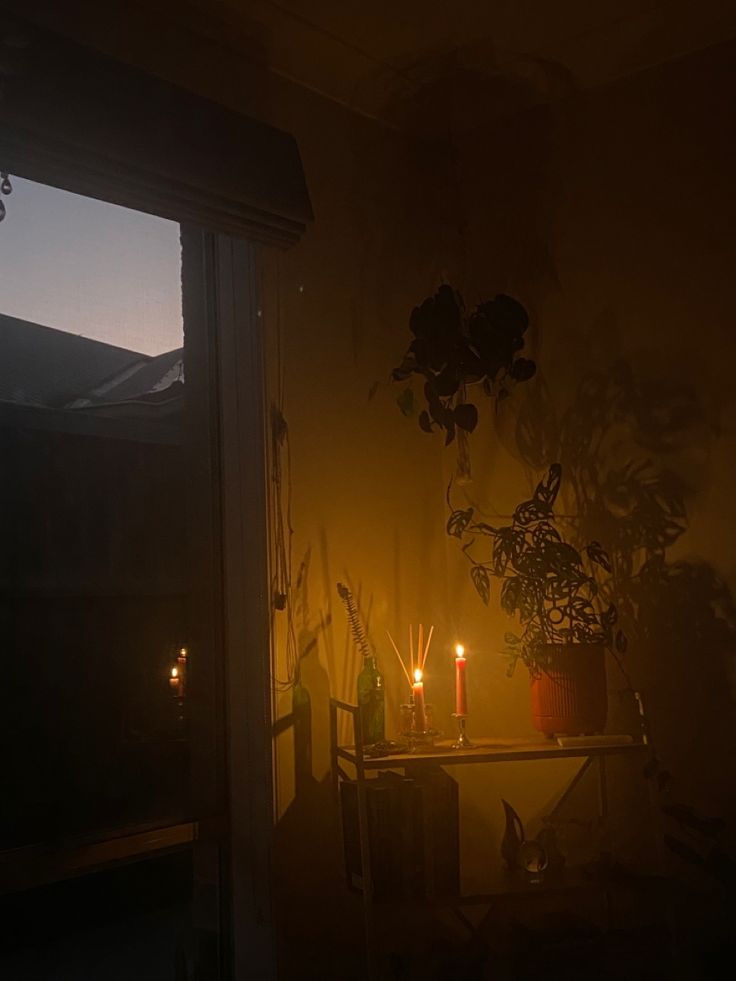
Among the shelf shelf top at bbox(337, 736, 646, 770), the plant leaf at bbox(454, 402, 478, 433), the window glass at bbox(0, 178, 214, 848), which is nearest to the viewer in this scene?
the window glass at bbox(0, 178, 214, 848)

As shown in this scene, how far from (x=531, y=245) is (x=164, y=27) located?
3.64ft

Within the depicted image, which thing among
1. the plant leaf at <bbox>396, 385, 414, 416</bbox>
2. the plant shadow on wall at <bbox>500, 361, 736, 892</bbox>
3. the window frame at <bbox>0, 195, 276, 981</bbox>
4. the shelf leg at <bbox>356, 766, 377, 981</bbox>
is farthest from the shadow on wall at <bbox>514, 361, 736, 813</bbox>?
the window frame at <bbox>0, 195, 276, 981</bbox>

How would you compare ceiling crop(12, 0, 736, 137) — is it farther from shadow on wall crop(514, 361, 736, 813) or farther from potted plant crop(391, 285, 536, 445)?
shadow on wall crop(514, 361, 736, 813)

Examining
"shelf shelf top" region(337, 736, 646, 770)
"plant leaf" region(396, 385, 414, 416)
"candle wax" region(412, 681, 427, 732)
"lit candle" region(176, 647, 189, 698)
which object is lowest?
"shelf shelf top" region(337, 736, 646, 770)

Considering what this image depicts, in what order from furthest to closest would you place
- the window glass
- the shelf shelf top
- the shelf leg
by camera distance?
the shelf shelf top, the shelf leg, the window glass

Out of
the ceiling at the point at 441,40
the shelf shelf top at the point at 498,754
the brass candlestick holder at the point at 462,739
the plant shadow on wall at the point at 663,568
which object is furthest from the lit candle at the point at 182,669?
the ceiling at the point at 441,40

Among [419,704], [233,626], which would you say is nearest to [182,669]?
[233,626]

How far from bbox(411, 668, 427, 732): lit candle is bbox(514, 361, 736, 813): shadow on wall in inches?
21.0

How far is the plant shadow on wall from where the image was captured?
7.42ft

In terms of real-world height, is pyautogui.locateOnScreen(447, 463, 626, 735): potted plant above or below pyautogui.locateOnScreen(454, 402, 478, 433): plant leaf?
below

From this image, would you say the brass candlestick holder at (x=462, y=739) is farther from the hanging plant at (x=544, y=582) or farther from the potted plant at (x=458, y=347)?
the potted plant at (x=458, y=347)

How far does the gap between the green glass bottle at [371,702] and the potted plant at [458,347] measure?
62 cm

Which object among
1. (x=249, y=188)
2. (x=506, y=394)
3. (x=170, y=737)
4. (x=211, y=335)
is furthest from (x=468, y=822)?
(x=249, y=188)

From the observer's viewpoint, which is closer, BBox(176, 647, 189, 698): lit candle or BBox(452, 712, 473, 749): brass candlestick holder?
BBox(176, 647, 189, 698): lit candle
